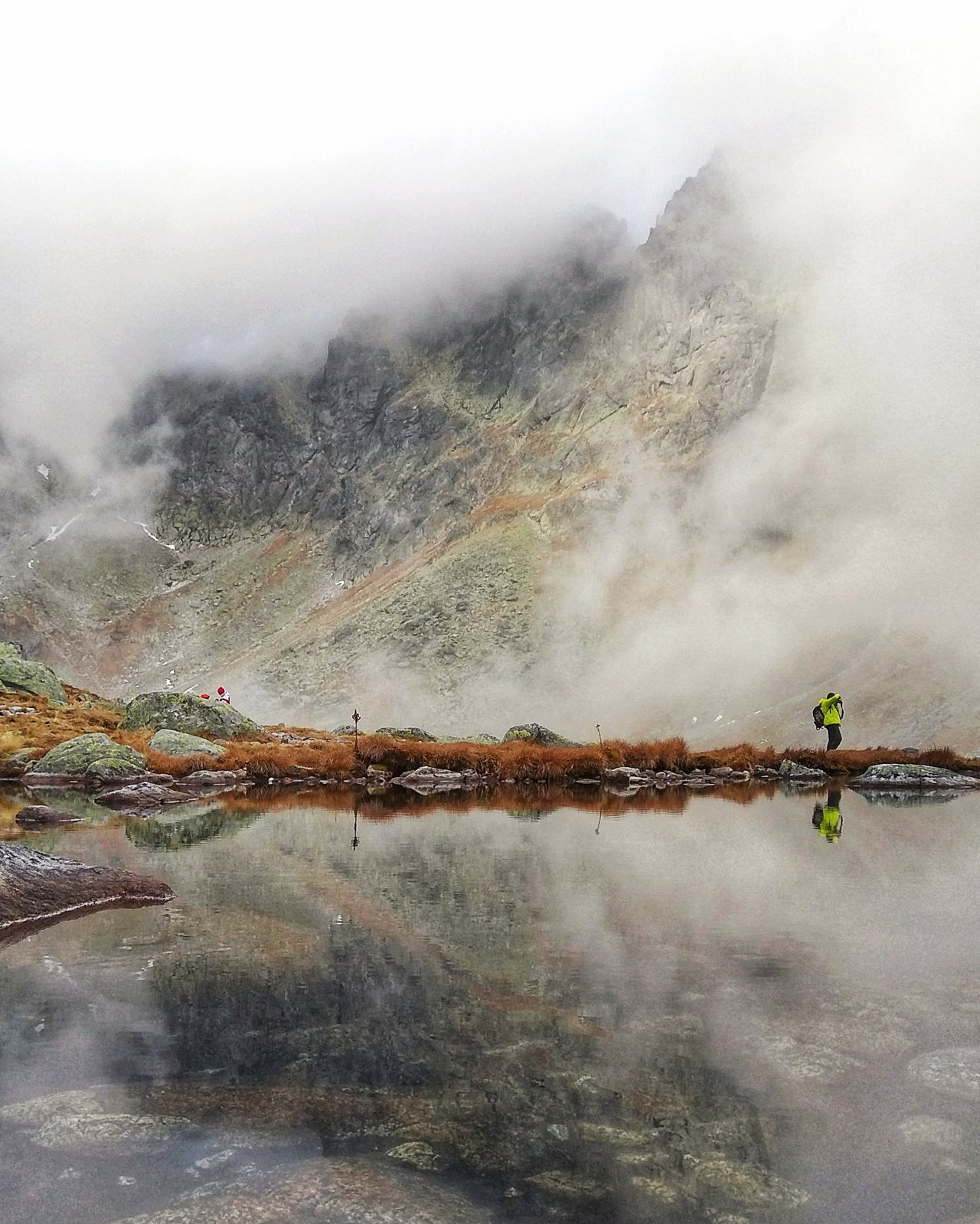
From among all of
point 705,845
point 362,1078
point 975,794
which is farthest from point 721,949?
point 975,794

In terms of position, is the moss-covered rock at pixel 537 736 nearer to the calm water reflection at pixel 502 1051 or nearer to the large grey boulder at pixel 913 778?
the large grey boulder at pixel 913 778

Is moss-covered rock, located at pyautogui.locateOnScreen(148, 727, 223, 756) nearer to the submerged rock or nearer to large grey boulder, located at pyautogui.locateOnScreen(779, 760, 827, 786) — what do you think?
the submerged rock

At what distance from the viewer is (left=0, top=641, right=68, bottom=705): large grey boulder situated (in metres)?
55.9

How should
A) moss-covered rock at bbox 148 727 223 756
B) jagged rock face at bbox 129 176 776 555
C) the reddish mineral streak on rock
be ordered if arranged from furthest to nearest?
jagged rock face at bbox 129 176 776 555, moss-covered rock at bbox 148 727 223 756, the reddish mineral streak on rock

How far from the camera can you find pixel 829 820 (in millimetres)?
19375

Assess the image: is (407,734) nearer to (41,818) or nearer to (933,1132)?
(41,818)

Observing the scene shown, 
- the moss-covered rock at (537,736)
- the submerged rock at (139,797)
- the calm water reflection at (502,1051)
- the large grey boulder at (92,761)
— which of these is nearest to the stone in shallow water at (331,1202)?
the calm water reflection at (502,1051)

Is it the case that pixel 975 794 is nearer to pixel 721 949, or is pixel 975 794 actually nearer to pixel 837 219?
pixel 721 949

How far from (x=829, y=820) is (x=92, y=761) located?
20651 millimetres

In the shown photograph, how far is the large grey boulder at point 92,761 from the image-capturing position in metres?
28.4

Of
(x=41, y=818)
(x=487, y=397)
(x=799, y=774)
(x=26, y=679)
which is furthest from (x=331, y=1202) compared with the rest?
(x=487, y=397)

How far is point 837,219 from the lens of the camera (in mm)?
89688

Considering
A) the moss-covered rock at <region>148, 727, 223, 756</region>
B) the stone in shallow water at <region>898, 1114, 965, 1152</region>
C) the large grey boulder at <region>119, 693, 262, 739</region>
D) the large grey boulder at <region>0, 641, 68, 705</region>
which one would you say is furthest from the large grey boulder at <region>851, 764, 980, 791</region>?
the large grey boulder at <region>0, 641, 68, 705</region>

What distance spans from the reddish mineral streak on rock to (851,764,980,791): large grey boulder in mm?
24108
